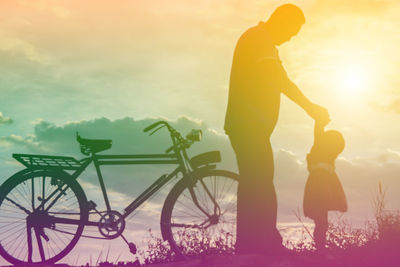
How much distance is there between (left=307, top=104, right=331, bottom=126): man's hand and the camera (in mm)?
6867

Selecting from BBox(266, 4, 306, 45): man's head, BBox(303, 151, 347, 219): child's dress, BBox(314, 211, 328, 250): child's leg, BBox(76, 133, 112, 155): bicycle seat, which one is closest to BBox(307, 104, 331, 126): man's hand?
BBox(303, 151, 347, 219): child's dress

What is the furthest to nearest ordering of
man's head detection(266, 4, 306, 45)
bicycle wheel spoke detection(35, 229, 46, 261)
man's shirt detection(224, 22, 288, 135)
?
1. bicycle wheel spoke detection(35, 229, 46, 261)
2. man's head detection(266, 4, 306, 45)
3. man's shirt detection(224, 22, 288, 135)

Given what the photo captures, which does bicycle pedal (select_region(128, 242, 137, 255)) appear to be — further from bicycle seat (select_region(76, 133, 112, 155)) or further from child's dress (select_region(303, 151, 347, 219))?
child's dress (select_region(303, 151, 347, 219))

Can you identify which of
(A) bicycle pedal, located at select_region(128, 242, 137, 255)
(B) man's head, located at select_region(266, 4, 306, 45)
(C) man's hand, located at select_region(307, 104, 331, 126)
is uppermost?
(B) man's head, located at select_region(266, 4, 306, 45)

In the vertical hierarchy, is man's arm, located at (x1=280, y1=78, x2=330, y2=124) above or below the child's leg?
above

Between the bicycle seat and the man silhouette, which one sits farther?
the bicycle seat

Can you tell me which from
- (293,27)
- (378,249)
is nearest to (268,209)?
(378,249)

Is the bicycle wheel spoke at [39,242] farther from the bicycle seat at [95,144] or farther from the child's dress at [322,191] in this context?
the child's dress at [322,191]

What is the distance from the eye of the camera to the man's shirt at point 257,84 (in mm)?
6977

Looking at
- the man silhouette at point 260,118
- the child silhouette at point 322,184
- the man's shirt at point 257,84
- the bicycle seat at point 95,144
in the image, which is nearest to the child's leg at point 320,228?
the child silhouette at point 322,184

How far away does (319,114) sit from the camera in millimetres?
6879

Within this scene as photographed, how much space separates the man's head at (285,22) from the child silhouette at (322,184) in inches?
49.0

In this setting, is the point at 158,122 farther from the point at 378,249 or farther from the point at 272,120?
the point at 378,249

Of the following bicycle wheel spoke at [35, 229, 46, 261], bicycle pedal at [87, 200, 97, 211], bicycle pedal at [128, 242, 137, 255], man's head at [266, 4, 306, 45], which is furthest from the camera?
bicycle pedal at [87, 200, 97, 211]
